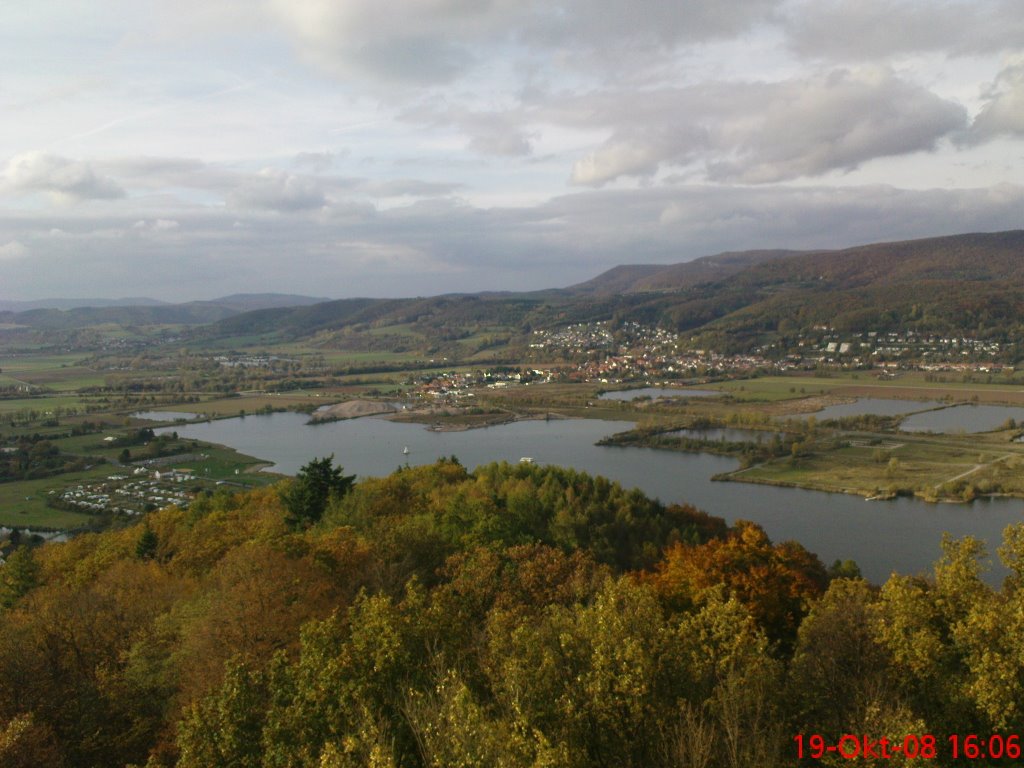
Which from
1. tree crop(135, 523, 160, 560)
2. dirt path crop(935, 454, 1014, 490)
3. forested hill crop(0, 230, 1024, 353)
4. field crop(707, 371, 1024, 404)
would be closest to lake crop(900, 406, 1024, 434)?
field crop(707, 371, 1024, 404)

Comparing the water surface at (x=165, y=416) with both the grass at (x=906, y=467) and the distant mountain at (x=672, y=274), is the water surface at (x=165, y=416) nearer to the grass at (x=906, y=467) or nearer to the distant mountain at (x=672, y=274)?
the grass at (x=906, y=467)

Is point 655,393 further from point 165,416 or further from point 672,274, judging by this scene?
point 672,274

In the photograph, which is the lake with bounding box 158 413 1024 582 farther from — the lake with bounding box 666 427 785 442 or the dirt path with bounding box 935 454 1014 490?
the lake with bounding box 666 427 785 442

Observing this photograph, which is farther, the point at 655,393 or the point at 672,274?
the point at 672,274

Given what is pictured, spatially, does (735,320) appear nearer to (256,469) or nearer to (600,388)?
(600,388)

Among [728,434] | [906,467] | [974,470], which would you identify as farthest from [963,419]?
[906,467]
